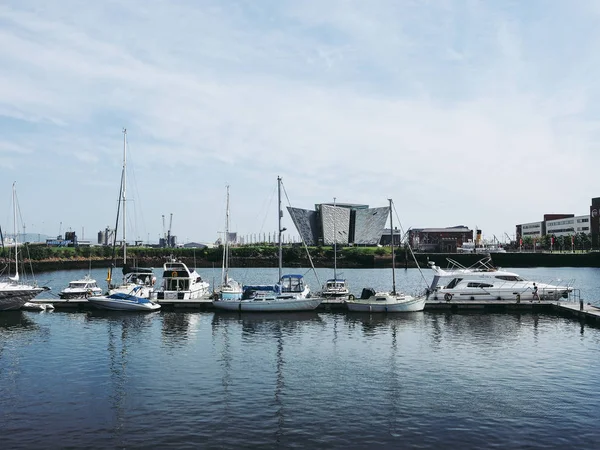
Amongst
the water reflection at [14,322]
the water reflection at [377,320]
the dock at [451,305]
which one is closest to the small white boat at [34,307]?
the dock at [451,305]

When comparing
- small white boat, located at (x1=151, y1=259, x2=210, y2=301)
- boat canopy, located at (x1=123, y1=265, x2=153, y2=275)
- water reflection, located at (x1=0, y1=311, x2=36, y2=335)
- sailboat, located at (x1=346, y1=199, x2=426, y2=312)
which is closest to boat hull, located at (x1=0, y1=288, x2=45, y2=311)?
water reflection, located at (x1=0, y1=311, x2=36, y2=335)

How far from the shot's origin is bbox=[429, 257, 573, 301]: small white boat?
60625mm

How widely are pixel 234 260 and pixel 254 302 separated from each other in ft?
408

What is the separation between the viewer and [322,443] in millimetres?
20438

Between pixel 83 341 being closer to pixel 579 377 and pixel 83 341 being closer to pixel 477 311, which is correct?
pixel 579 377

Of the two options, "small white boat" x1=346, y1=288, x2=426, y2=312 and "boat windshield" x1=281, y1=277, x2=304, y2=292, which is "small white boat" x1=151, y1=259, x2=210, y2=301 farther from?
"small white boat" x1=346, y1=288, x2=426, y2=312

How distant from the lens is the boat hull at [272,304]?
56.3 meters

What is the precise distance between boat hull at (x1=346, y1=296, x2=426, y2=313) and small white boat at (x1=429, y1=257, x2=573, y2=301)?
6.14 meters

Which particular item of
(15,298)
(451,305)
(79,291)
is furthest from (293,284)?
(15,298)

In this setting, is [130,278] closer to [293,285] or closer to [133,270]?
[133,270]

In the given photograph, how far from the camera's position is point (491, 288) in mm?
60938

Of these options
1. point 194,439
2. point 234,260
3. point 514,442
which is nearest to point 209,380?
point 194,439

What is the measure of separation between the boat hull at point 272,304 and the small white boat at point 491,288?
1549 cm

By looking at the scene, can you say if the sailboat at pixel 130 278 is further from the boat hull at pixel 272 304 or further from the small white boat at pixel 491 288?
the small white boat at pixel 491 288
